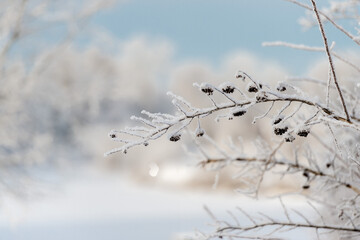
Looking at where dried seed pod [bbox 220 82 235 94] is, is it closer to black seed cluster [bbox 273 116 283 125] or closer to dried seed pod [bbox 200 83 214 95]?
dried seed pod [bbox 200 83 214 95]

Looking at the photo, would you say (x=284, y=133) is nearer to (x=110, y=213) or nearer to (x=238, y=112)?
(x=238, y=112)

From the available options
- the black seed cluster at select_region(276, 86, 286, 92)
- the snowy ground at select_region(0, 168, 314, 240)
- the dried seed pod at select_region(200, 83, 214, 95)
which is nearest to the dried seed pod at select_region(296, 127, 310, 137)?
the black seed cluster at select_region(276, 86, 286, 92)

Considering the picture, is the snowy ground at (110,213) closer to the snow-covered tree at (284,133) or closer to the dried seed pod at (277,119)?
A: the snow-covered tree at (284,133)

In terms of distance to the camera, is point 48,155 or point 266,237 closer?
point 266,237

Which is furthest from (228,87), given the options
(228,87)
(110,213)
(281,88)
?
(110,213)

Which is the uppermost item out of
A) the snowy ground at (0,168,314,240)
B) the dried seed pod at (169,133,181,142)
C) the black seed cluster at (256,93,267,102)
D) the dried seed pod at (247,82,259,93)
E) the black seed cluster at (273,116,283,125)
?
the snowy ground at (0,168,314,240)

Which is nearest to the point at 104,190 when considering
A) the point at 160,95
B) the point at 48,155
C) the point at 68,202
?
the point at 68,202

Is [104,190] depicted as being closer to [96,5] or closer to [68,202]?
[68,202]

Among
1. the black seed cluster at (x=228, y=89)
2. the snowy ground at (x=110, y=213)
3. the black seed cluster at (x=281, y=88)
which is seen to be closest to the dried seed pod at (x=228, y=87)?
the black seed cluster at (x=228, y=89)
